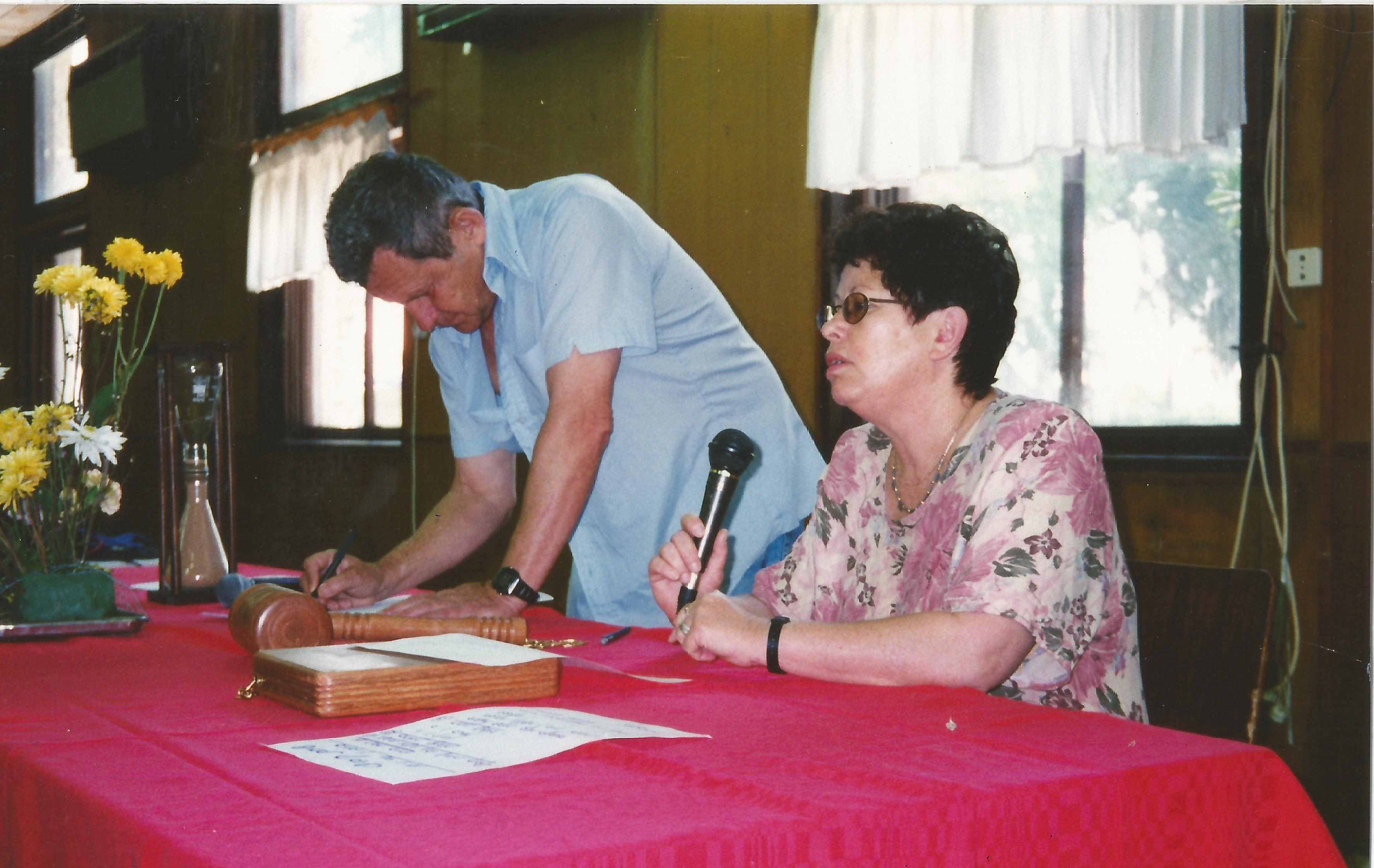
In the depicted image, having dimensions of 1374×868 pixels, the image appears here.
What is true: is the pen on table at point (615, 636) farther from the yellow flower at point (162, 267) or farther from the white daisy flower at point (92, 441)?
the yellow flower at point (162, 267)

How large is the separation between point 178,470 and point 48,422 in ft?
0.87

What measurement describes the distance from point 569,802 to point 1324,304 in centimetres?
255

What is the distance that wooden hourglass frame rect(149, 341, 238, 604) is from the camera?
1.78 m

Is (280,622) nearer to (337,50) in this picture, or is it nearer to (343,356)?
(343,356)

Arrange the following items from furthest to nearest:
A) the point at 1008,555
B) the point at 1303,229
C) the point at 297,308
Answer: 1. the point at 297,308
2. the point at 1303,229
3. the point at 1008,555

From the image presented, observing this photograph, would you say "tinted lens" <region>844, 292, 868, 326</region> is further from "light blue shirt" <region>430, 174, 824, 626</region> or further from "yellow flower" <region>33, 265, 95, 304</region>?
"yellow flower" <region>33, 265, 95, 304</region>

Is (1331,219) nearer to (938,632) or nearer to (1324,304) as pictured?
(1324,304)

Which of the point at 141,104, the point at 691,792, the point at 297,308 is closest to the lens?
the point at 691,792

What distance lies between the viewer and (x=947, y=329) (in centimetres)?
143

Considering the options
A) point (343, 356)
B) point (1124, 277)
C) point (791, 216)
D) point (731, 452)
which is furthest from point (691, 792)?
point (343, 356)

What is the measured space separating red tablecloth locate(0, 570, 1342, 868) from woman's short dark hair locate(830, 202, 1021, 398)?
1.74 feet

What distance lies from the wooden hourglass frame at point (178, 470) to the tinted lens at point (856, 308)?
1.02 m

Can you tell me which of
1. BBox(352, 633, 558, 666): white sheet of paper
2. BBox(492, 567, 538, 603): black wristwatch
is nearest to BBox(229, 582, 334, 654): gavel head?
BBox(352, 633, 558, 666): white sheet of paper

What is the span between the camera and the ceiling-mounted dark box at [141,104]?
17.8 feet
